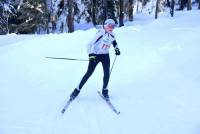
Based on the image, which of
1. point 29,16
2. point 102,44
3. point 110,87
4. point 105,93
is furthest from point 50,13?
point 102,44

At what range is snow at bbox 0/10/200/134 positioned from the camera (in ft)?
29.2

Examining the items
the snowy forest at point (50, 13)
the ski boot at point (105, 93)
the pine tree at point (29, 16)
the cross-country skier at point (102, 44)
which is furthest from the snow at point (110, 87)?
the pine tree at point (29, 16)

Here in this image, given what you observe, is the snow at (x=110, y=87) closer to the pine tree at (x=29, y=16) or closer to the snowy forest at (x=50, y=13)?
the snowy forest at (x=50, y=13)

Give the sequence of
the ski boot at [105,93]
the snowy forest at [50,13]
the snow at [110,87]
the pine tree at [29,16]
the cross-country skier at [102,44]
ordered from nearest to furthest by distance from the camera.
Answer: the snow at [110,87], the cross-country skier at [102,44], the ski boot at [105,93], the snowy forest at [50,13], the pine tree at [29,16]

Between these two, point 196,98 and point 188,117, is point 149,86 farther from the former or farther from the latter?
point 188,117

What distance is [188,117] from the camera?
30.4ft

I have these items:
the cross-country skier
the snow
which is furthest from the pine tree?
the cross-country skier

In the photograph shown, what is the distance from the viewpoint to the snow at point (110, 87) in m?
8.89

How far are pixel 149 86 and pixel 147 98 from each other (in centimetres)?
116

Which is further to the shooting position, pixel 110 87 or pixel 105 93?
pixel 110 87

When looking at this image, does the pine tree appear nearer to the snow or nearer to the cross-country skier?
the snow

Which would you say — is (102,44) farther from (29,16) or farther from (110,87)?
(29,16)

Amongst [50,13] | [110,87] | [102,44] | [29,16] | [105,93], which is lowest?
[110,87]

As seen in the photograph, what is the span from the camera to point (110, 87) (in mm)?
12148
